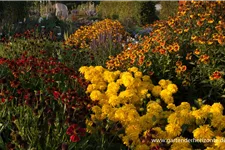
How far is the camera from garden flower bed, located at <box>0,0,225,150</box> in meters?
2.87

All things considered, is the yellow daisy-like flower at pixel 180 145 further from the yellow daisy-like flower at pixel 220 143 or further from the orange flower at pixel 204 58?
the orange flower at pixel 204 58

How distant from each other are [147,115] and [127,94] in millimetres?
468

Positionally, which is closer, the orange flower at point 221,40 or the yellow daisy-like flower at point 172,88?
the yellow daisy-like flower at point 172,88

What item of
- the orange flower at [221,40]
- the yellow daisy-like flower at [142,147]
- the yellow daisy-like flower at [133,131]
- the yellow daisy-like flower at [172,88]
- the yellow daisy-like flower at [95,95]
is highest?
the orange flower at [221,40]

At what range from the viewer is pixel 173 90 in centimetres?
373

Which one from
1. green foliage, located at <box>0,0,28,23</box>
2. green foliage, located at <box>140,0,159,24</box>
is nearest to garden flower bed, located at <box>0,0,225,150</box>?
green foliage, located at <box>0,0,28,23</box>

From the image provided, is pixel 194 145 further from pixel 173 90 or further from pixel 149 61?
pixel 149 61

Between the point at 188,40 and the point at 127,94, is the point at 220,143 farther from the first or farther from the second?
the point at 188,40

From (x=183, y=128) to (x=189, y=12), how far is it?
3.00 meters

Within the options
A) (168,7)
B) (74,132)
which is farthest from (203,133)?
(168,7)

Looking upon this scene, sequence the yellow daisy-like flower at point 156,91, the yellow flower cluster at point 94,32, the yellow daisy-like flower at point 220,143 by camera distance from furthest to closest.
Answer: the yellow flower cluster at point 94,32 → the yellow daisy-like flower at point 156,91 → the yellow daisy-like flower at point 220,143

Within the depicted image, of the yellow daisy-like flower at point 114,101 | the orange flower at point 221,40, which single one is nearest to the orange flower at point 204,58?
the orange flower at point 221,40

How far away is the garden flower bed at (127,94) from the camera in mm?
2871

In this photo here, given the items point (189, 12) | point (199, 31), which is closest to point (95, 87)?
point (199, 31)
